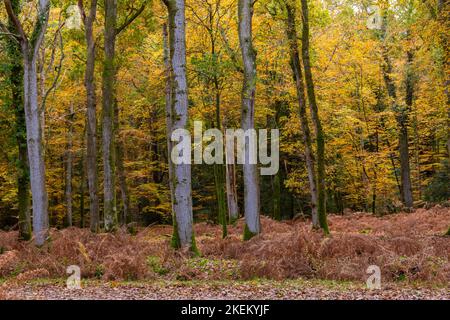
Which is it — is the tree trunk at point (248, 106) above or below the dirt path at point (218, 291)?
above

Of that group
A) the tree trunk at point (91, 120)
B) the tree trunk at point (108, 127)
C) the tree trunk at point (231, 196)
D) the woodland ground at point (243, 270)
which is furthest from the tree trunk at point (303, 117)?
the tree trunk at point (91, 120)

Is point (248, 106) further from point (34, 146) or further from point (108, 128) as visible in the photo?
point (34, 146)

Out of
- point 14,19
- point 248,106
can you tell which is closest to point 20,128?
point 14,19

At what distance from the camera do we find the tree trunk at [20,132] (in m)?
13.3

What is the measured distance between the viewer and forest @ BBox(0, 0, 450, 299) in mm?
9844

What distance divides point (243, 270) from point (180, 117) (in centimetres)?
423

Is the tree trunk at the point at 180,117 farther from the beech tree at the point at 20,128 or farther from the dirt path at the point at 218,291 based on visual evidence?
the beech tree at the point at 20,128

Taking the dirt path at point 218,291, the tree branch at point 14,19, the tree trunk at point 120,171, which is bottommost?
the dirt path at point 218,291

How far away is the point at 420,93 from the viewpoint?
27812 millimetres

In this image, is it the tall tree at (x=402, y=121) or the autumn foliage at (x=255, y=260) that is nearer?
the autumn foliage at (x=255, y=260)

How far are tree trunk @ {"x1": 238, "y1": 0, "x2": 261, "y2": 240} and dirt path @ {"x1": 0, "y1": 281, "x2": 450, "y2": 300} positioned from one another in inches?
204

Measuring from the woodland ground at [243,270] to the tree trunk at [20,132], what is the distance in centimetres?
110

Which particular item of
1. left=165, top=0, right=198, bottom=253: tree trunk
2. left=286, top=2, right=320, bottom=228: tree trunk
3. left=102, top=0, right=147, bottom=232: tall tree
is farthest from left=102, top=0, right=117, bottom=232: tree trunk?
left=286, top=2, right=320, bottom=228: tree trunk

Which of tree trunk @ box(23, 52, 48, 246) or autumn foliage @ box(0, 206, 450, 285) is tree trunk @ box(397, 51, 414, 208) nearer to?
autumn foliage @ box(0, 206, 450, 285)
